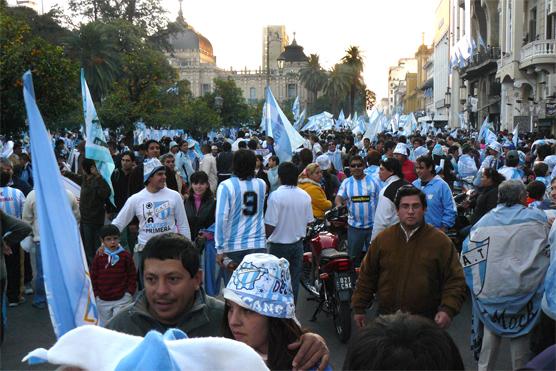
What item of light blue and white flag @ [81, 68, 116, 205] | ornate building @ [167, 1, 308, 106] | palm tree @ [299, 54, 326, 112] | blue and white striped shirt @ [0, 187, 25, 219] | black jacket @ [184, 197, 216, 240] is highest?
ornate building @ [167, 1, 308, 106]

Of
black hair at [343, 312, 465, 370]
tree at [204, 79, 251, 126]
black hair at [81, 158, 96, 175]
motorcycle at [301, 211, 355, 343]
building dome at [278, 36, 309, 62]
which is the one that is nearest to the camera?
black hair at [343, 312, 465, 370]

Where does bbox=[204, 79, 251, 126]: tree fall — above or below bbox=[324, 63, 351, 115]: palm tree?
below

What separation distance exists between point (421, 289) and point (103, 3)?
52.4 m

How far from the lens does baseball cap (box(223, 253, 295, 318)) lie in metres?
2.79

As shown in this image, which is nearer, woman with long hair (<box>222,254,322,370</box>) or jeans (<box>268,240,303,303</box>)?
woman with long hair (<box>222,254,322,370</box>)

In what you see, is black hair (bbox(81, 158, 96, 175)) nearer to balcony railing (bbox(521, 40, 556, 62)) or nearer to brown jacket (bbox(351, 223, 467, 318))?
brown jacket (bbox(351, 223, 467, 318))

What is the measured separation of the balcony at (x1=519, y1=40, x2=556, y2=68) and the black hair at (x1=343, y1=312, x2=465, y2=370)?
3252cm

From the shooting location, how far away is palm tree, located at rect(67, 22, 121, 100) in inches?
1510

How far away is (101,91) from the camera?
38.7 metres

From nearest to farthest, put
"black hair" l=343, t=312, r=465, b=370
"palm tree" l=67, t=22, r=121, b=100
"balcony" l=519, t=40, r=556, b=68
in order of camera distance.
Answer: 1. "black hair" l=343, t=312, r=465, b=370
2. "balcony" l=519, t=40, r=556, b=68
3. "palm tree" l=67, t=22, r=121, b=100

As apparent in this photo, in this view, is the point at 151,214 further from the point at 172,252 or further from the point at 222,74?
the point at 222,74

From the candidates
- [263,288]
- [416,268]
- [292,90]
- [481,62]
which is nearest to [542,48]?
[481,62]

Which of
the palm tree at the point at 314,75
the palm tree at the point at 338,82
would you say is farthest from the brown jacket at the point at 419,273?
the palm tree at the point at 314,75

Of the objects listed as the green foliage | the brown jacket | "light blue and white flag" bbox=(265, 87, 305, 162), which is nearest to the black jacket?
the brown jacket
